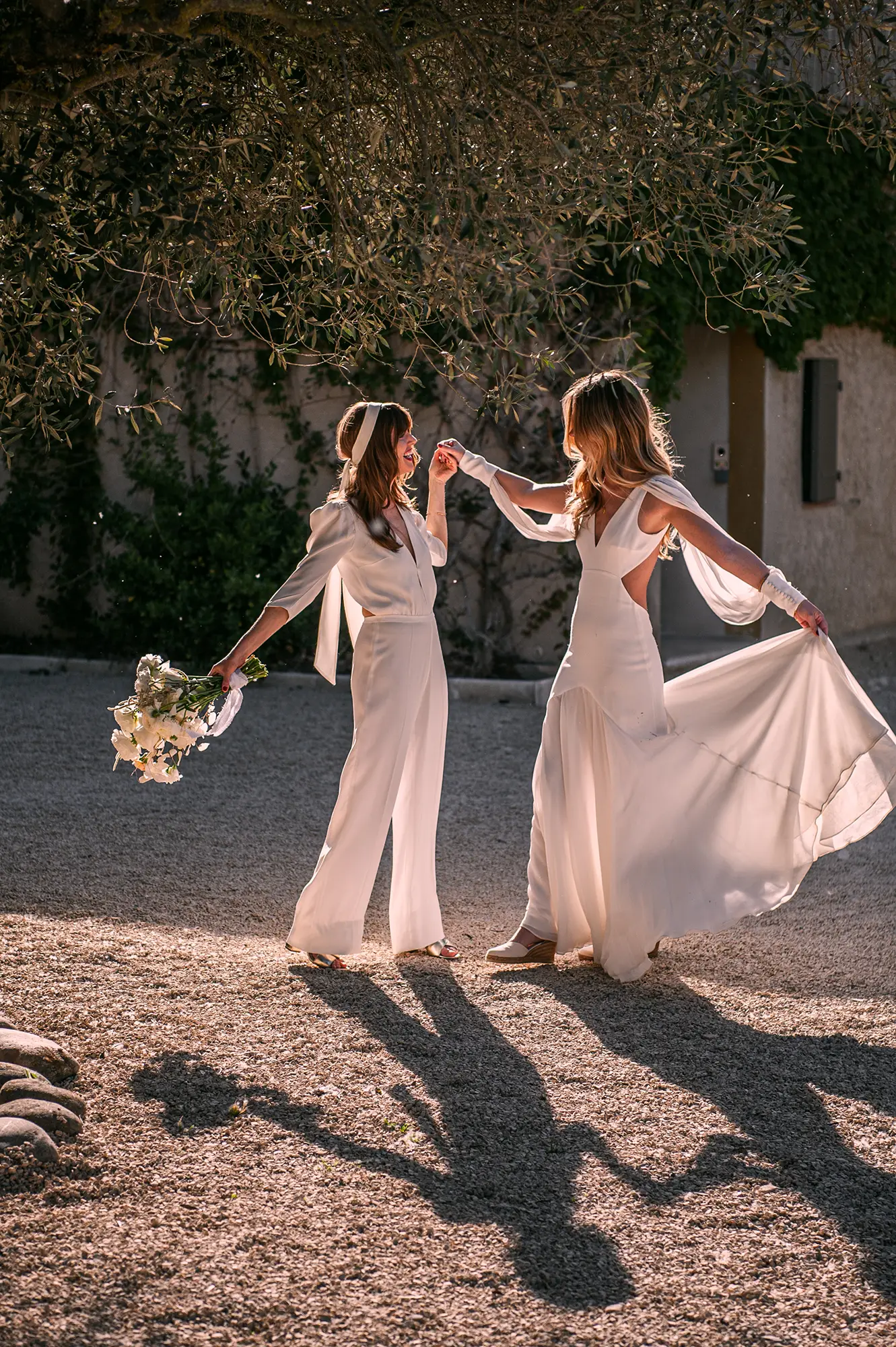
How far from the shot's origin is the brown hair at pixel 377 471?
5.12m

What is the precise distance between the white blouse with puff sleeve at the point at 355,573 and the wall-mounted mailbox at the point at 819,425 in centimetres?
888

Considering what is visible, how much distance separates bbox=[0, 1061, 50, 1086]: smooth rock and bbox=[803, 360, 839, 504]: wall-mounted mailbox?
10.9 metres

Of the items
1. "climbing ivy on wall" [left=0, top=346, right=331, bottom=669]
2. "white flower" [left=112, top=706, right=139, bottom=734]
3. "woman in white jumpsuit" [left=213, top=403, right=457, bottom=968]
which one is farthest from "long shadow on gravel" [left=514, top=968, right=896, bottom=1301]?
"climbing ivy on wall" [left=0, top=346, right=331, bottom=669]

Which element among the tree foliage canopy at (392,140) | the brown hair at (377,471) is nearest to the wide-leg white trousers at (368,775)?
the brown hair at (377,471)

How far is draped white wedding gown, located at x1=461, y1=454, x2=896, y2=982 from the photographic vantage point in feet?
16.4

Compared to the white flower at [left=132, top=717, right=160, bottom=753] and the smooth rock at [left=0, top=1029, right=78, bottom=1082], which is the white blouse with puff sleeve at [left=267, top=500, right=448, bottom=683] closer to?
the white flower at [left=132, top=717, right=160, bottom=753]

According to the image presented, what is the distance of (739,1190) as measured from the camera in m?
3.46

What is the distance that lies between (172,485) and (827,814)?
27.0ft

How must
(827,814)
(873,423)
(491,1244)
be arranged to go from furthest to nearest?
(873,423), (827,814), (491,1244)

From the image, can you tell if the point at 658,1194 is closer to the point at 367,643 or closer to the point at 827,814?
the point at 827,814

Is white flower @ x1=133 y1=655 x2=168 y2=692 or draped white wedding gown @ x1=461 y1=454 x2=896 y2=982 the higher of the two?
white flower @ x1=133 y1=655 x2=168 y2=692

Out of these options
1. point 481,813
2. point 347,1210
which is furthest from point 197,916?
point 347,1210

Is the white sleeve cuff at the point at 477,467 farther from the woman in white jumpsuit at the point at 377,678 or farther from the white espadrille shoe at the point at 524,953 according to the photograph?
the white espadrille shoe at the point at 524,953

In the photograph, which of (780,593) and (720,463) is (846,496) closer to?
(720,463)
